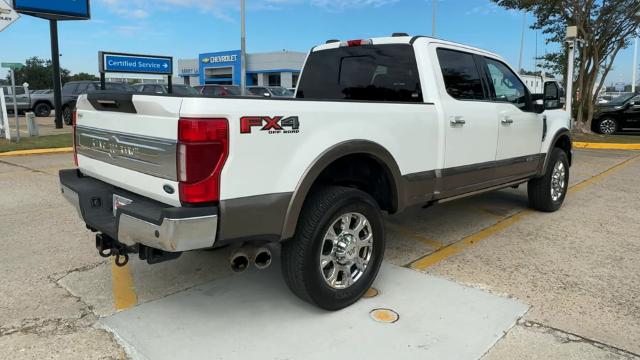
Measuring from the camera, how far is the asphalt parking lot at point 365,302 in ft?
9.78

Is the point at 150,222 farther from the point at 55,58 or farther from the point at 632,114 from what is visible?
the point at 632,114

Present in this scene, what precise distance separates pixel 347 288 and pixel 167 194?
1.41 meters

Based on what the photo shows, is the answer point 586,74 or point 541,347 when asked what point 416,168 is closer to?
point 541,347

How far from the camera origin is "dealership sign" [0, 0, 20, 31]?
11.8 m

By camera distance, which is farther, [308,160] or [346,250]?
[346,250]

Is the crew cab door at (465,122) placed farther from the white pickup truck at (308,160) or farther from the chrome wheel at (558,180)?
the chrome wheel at (558,180)

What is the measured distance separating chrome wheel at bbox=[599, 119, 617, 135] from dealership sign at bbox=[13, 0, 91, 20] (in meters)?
18.8

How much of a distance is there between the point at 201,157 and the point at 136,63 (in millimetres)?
7345

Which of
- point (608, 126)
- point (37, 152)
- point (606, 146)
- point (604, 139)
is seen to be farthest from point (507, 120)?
point (608, 126)

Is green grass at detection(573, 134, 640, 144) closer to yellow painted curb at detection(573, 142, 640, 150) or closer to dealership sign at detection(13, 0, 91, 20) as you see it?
yellow painted curb at detection(573, 142, 640, 150)

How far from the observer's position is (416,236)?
17.0 ft

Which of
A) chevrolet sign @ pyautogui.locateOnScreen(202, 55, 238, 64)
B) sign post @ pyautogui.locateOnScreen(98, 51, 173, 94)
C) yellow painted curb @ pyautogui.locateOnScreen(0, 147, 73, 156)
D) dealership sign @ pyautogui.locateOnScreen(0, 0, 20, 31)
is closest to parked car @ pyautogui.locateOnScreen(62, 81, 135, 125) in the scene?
dealership sign @ pyautogui.locateOnScreen(0, 0, 20, 31)

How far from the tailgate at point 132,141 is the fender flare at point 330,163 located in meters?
0.68

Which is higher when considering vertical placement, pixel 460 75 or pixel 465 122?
pixel 460 75
